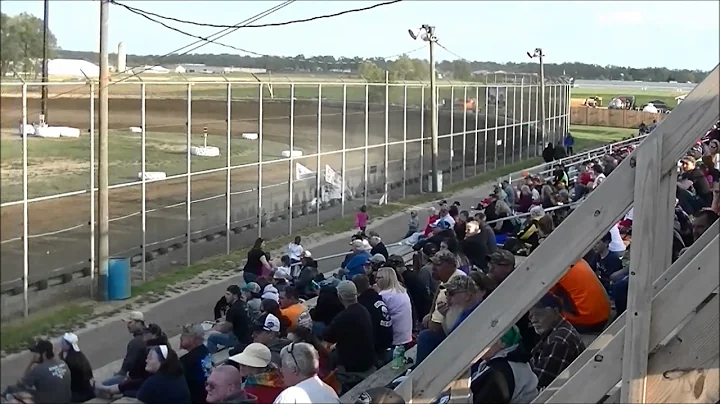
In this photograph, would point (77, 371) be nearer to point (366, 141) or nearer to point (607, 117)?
point (366, 141)

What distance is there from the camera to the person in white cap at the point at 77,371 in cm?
673

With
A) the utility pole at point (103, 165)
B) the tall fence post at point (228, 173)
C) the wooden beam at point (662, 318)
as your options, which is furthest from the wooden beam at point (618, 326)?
the tall fence post at point (228, 173)

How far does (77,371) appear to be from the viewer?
23.2ft

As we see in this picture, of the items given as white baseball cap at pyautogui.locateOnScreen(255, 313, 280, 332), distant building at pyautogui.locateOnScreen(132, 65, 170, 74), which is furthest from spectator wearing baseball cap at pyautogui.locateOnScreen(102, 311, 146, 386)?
distant building at pyautogui.locateOnScreen(132, 65, 170, 74)

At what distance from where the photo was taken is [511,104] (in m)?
38.9

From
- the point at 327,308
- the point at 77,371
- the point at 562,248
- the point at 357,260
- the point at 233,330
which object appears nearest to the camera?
the point at 562,248

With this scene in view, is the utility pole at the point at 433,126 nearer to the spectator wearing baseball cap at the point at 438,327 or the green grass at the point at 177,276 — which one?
the green grass at the point at 177,276

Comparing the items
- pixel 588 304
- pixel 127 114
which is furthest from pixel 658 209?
pixel 127 114

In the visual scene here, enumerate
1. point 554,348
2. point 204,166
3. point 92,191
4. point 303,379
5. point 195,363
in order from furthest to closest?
point 204,166 < point 92,191 < point 195,363 < point 554,348 < point 303,379

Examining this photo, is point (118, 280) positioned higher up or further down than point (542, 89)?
further down

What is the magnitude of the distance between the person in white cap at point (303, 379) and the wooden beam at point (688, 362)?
5.44ft

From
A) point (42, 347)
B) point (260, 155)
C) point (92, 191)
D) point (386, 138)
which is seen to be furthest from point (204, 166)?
point (42, 347)

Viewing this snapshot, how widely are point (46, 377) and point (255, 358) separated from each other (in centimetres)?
132

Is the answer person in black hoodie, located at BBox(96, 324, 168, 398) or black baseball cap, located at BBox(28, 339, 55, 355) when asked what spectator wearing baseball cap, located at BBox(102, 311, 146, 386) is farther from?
black baseball cap, located at BBox(28, 339, 55, 355)
